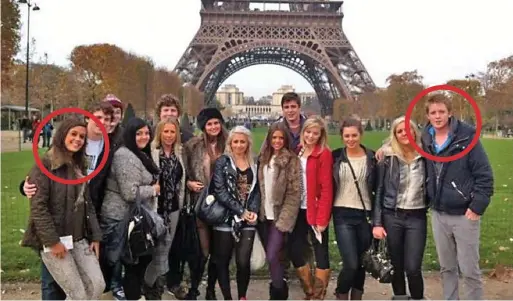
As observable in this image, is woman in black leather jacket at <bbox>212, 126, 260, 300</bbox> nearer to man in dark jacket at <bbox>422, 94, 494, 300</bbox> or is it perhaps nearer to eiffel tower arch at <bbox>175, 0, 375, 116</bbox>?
man in dark jacket at <bbox>422, 94, 494, 300</bbox>

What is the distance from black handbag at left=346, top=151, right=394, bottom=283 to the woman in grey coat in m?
1.66

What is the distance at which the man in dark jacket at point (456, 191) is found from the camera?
439 centimetres

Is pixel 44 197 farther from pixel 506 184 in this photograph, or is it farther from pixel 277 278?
pixel 506 184

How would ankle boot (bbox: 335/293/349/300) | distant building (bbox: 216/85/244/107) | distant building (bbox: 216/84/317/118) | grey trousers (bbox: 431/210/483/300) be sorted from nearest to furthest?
grey trousers (bbox: 431/210/483/300) → ankle boot (bbox: 335/293/349/300) → distant building (bbox: 216/84/317/118) → distant building (bbox: 216/85/244/107)

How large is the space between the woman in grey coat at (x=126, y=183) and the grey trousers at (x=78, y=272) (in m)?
0.30

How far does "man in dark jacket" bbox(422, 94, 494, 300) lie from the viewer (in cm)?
439

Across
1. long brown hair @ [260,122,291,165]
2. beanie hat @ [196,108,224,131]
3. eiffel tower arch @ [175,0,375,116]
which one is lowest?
long brown hair @ [260,122,291,165]

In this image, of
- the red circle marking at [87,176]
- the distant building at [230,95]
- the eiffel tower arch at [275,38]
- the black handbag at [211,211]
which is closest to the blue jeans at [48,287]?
the red circle marking at [87,176]

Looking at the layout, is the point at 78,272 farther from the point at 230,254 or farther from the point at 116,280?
the point at 230,254

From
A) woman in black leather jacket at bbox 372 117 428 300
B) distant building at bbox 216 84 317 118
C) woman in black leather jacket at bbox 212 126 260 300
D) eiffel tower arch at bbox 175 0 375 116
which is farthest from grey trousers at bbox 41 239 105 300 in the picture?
distant building at bbox 216 84 317 118

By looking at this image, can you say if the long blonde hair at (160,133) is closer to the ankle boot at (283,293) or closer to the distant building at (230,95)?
the ankle boot at (283,293)

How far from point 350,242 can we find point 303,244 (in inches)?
17.8

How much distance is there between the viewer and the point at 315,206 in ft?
15.8

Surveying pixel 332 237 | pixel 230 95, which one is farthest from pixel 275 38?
pixel 230 95
